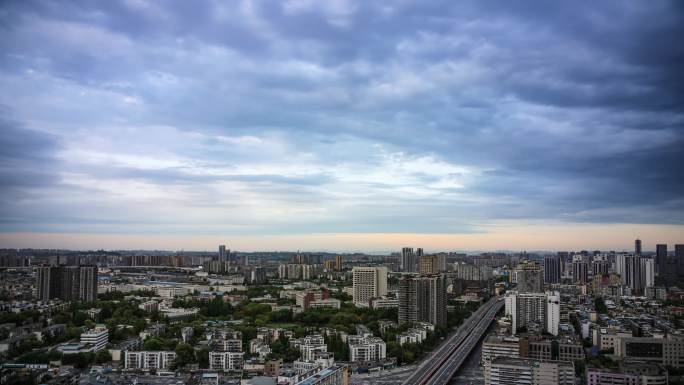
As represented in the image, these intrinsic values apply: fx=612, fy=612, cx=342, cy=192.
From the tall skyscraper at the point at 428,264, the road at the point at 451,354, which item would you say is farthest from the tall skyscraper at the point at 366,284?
the tall skyscraper at the point at 428,264

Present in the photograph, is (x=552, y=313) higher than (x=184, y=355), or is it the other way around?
(x=552, y=313)

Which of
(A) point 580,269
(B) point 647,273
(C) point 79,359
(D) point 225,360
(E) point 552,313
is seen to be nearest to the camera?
(C) point 79,359

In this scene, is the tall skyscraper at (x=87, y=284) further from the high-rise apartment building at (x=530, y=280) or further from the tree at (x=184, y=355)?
the high-rise apartment building at (x=530, y=280)

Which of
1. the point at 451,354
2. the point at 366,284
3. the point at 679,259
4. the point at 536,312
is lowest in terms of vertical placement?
the point at 451,354

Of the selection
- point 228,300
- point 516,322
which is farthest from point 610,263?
point 228,300

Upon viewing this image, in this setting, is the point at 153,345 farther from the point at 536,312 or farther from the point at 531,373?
the point at 536,312

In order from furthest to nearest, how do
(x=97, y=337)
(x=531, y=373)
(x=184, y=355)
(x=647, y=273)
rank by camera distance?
(x=647, y=273), (x=97, y=337), (x=184, y=355), (x=531, y=373)

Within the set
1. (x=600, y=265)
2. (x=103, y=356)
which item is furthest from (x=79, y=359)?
(x=600, y=265)
